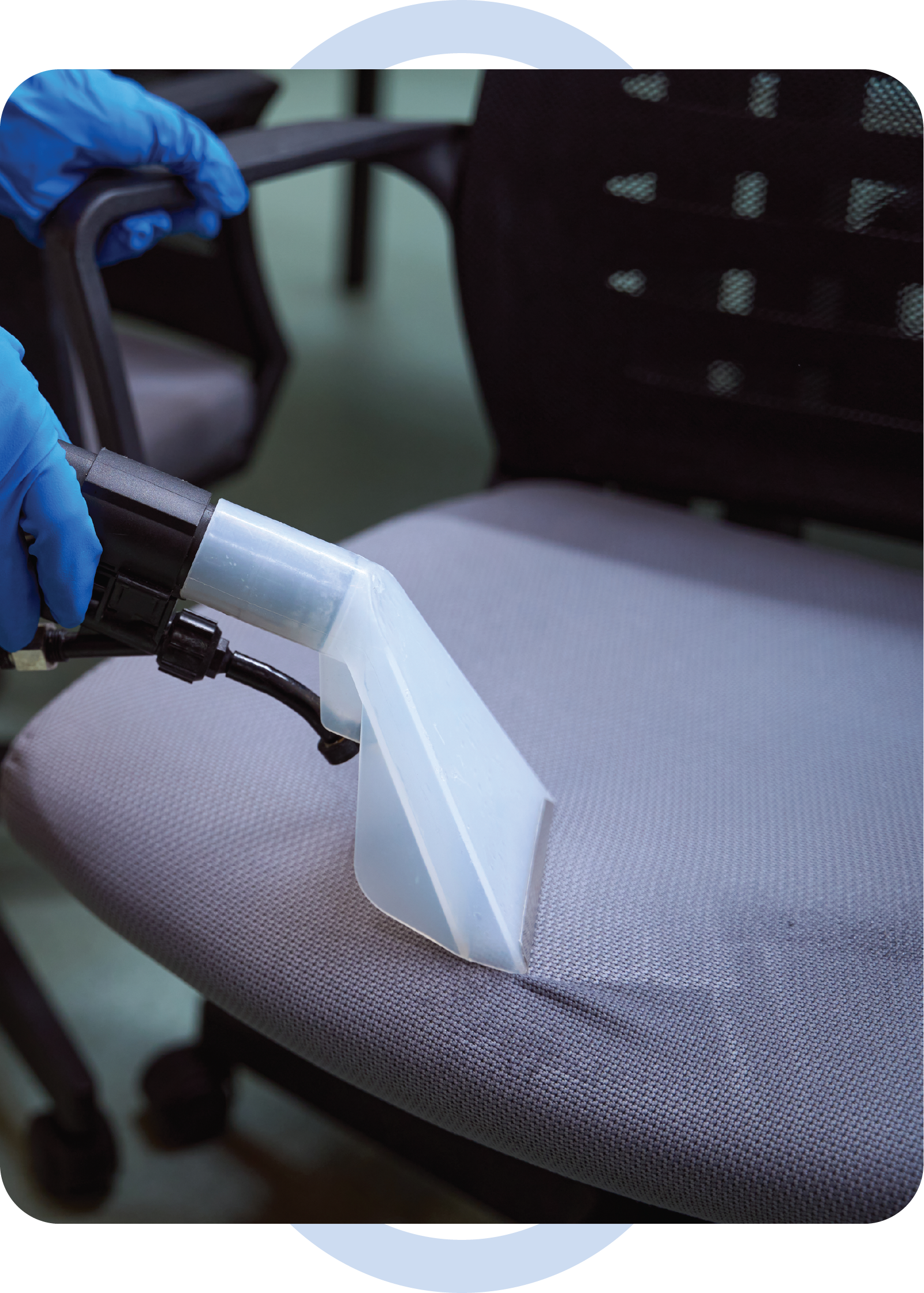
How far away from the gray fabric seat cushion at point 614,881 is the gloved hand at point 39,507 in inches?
4.1

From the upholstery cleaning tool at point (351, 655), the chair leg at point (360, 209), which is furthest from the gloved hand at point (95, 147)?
the chair leg at point (360, 209)

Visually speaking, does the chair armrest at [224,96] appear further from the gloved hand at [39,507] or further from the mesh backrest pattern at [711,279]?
the gloved hand at [39,507]

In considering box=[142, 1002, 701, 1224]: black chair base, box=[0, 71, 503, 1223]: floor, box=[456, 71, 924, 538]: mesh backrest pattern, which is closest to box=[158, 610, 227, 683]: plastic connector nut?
box=[0, 71, 503, 1223]: floor

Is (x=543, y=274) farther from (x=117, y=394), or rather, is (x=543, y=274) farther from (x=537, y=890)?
(x=537, y=890)

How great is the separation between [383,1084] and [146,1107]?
489mm

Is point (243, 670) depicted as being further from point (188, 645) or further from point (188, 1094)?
point (188, 1094)

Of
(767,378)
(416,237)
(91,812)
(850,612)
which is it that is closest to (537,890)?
(91,812)

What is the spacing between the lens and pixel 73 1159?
783mm

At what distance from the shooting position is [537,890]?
0.49 metres

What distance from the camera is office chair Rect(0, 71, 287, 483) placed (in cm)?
71

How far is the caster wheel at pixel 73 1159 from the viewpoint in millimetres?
786

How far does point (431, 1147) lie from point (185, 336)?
2.56ft

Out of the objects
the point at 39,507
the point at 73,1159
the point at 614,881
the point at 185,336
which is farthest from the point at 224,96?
the point at 73,1159

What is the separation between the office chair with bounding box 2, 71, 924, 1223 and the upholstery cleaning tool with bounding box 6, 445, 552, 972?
24 millimetres
